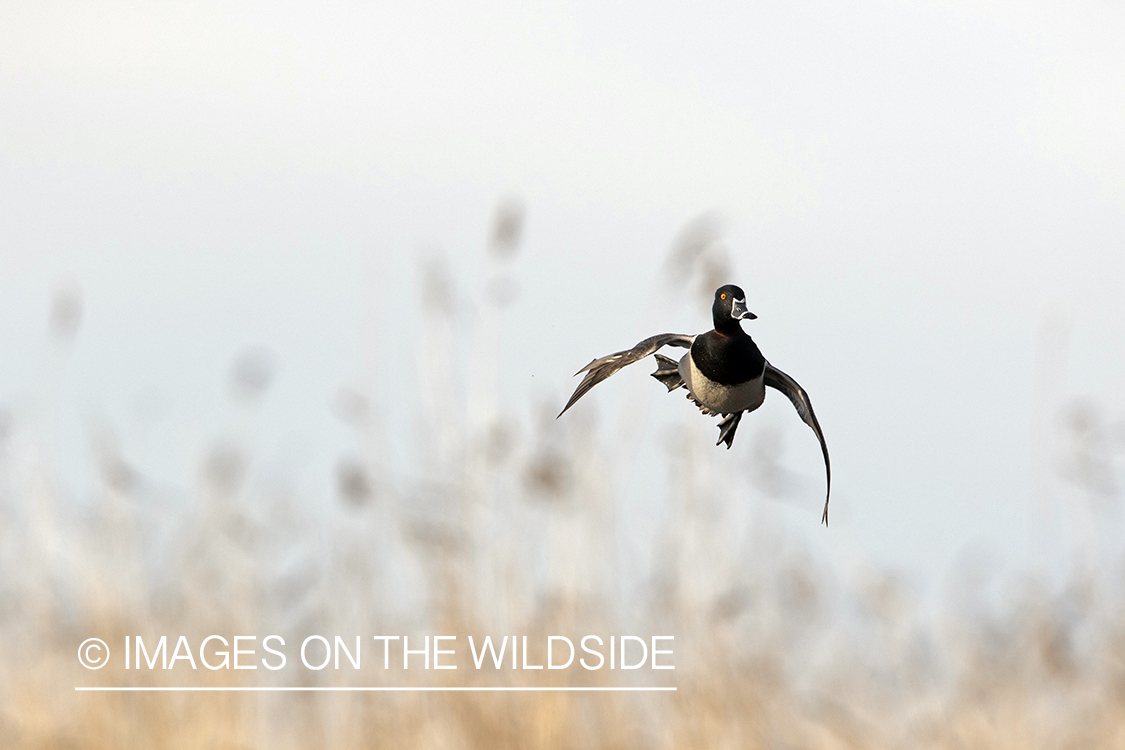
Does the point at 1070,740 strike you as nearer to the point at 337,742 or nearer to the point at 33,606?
the point at 337,742

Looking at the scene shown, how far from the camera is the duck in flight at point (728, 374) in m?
0.36

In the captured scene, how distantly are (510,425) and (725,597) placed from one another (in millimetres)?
620

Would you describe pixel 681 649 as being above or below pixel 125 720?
above

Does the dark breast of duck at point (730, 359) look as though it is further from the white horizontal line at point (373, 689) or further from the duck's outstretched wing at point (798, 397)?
the white horizontal line at point (373, 689)

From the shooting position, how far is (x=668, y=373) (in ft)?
1.52

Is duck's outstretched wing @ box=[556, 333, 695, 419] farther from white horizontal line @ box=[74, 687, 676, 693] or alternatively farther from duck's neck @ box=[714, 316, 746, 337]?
white horizontal line @ box=[74, 687, 676, 693]

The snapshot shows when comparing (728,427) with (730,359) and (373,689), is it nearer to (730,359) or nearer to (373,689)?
(730,359)

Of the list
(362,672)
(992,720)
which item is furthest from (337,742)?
(992,720)

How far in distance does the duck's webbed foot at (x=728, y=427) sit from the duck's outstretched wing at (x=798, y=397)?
0.02m

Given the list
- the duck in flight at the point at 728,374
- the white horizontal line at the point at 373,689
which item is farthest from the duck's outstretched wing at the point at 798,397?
the white horizontal line at the point at 373,689

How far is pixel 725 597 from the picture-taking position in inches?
91.1

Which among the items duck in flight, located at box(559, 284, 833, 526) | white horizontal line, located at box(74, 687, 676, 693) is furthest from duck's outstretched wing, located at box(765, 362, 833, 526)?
white horizontal line, located at box(74, 687, 676, 693)

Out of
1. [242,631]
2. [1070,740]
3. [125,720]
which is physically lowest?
[1070,740]

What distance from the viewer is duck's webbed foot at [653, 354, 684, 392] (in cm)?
44
